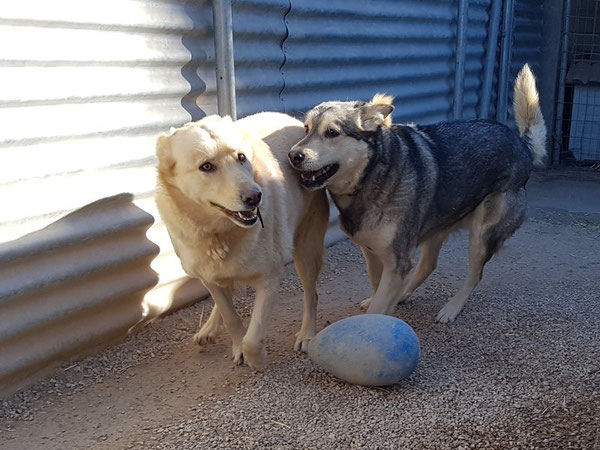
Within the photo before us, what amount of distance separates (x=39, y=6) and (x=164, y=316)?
204 cm

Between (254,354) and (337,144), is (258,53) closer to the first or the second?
(337,144)

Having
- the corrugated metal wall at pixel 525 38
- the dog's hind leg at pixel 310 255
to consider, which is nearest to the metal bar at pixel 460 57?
the corrugated metal wall at pixel 525 38

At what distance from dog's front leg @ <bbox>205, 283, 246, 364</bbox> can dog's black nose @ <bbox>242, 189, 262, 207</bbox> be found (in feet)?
2.45

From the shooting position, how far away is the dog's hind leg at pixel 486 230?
4.51 metres

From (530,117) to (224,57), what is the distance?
228 cm

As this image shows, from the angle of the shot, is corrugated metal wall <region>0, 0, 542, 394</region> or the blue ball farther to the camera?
corrugated metal wall <region>0, 0, 542, 394</region>

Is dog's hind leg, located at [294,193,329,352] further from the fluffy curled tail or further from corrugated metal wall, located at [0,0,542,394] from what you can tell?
the fluffy curled tail

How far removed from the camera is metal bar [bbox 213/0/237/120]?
14.8 feet

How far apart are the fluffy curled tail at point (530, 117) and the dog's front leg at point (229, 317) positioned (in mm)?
2557

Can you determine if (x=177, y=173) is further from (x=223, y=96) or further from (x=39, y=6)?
(x=223, y=96)

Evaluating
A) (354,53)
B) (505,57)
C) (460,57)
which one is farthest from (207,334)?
(505,57)

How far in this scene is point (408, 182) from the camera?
407 centimetres

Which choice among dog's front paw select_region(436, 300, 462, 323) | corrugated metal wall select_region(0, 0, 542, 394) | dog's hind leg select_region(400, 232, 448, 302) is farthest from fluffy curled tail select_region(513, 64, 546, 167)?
corrugated metal wall select_region(0, 0, 542, 394)

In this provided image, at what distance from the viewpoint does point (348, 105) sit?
13.3 feet
